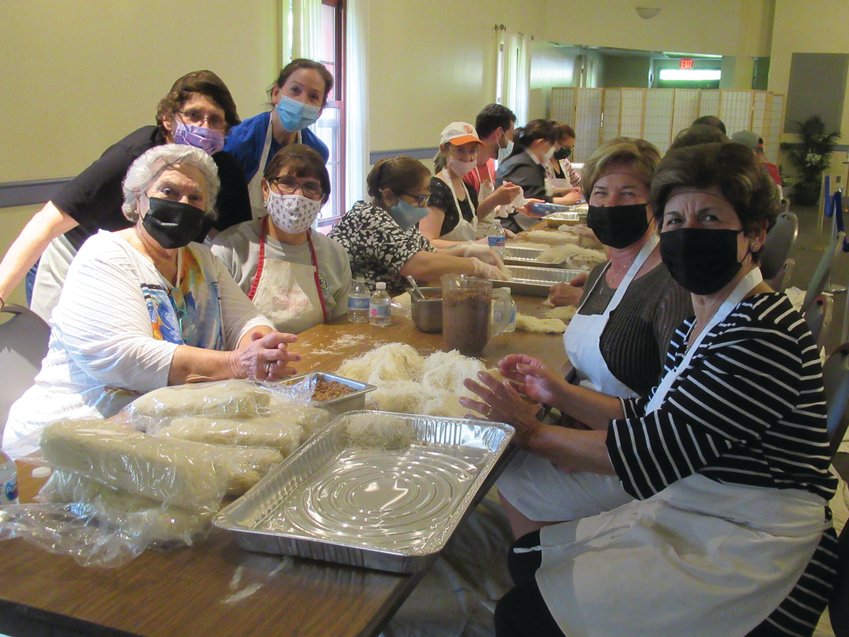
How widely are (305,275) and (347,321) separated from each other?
0.72 ft

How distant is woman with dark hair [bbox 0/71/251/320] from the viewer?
8.05ft

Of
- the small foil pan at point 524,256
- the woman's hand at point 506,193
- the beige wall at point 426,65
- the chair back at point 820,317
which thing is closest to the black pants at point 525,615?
the chair back at point 820,317

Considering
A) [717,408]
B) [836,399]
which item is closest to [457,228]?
[836,399]

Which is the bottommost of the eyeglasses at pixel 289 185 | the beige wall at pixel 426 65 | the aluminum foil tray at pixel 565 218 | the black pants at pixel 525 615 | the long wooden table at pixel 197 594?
the black pants at pixel 525 615

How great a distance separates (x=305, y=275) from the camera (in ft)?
8.70

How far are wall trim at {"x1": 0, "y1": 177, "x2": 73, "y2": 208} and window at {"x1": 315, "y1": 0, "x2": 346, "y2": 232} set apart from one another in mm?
2990

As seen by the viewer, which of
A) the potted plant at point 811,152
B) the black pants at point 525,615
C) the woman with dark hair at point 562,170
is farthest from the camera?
the potted plant at point 811,152

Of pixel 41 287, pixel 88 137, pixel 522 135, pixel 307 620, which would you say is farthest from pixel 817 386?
pixel 522 135

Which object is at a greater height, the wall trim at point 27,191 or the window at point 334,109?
the window at point 334,109

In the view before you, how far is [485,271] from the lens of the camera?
3.12m

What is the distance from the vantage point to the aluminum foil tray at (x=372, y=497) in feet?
3.68

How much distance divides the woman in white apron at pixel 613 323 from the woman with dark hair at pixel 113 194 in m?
1.17

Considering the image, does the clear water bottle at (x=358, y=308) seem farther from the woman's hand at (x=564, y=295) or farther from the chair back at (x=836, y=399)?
the chair back at (x=836, y=399)

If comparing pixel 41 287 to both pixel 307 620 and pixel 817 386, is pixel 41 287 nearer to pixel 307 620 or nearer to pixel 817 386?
pixel 307 620
